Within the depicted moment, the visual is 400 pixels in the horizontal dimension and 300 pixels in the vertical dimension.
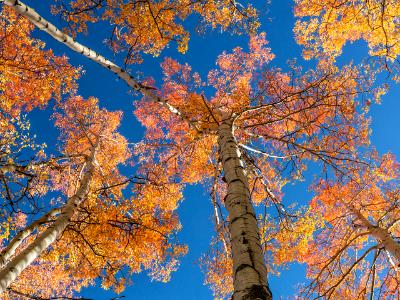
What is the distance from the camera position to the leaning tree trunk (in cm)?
272

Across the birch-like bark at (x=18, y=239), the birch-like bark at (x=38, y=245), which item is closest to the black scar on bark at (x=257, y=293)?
the birch-like bark at (x=38, y=245)

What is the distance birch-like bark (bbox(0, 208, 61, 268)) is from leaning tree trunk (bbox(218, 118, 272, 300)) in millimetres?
3307

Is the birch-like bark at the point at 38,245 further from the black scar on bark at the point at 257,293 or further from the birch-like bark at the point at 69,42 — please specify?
the black scar on bark at the point at 257,293

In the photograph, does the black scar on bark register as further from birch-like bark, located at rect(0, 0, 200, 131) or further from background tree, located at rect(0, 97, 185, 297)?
birch-like bark, located at rect(0, 0, 200, 131)

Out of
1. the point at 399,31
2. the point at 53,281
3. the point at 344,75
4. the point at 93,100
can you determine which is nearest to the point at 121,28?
the point at 344,75

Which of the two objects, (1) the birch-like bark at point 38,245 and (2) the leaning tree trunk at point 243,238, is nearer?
(2) the leaning tree trunk at point 243,238

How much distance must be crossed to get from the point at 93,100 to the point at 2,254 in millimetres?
11749

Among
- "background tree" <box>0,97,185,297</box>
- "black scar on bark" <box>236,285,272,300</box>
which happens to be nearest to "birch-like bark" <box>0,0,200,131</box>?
"background tree" <box>0,97,185,297</box>

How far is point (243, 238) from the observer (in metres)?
3.30

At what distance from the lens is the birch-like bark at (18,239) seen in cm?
437

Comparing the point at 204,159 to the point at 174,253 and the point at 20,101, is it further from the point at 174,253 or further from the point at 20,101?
the point at 20,101

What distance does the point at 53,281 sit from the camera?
12.1 meters

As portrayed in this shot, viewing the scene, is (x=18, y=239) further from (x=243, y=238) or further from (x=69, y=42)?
(x=243, y=238)

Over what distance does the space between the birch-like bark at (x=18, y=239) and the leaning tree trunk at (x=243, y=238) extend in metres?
3.31
